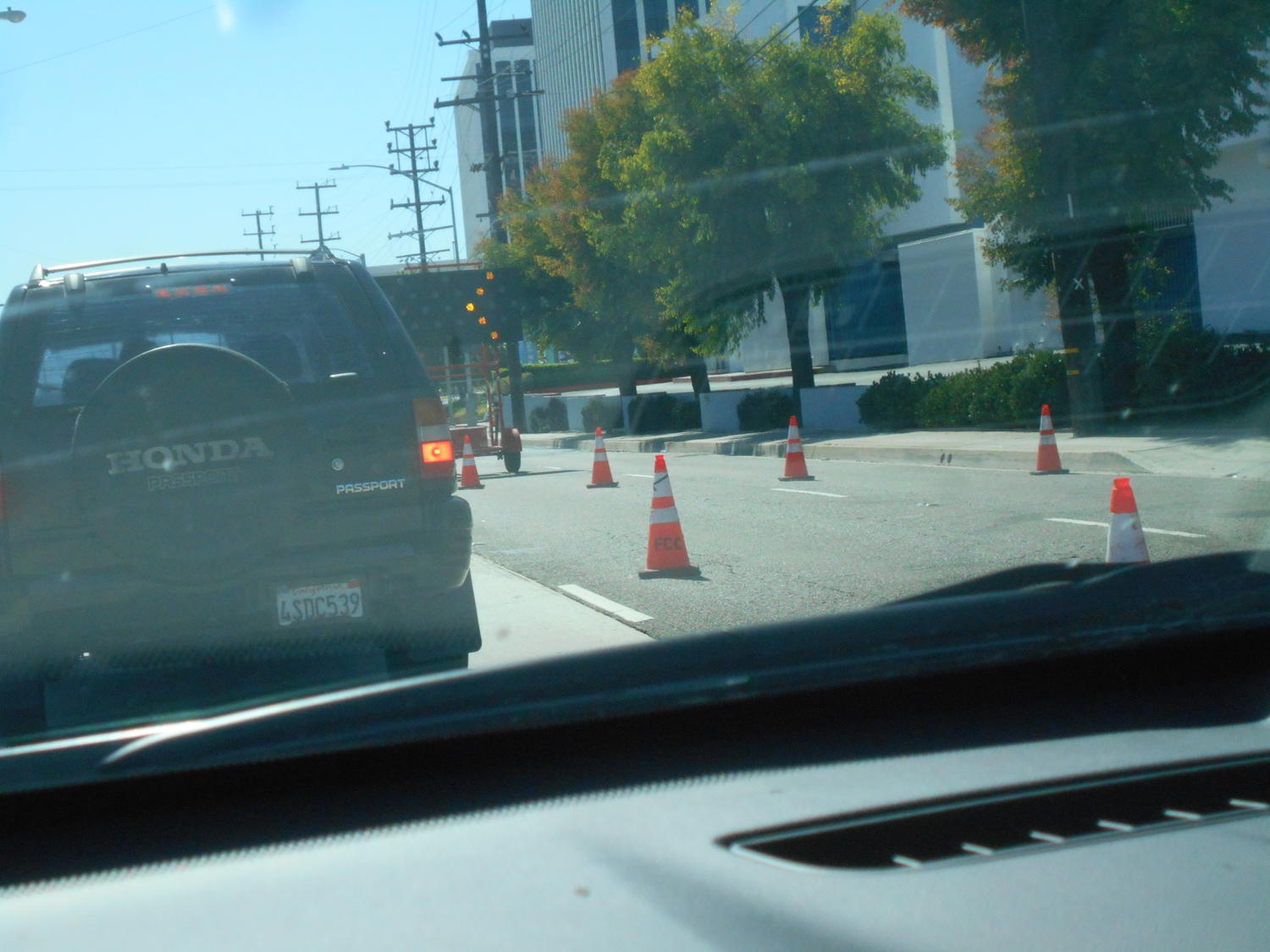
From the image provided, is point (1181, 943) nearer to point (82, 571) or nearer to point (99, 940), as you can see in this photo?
point (99, 940)

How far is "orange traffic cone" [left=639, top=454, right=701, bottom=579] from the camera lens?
31.9ft

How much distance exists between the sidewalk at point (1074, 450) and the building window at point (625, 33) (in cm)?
5369

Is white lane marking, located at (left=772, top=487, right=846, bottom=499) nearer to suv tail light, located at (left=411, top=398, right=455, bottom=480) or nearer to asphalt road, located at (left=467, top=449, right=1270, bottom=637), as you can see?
asphalt road, located at (left=467, top=449, right=1270, bottom=637)

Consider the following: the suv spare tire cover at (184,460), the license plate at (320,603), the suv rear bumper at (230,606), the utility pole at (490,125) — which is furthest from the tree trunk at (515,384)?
the suv spare tire cover at (184,460)

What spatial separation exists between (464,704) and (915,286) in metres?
40.3

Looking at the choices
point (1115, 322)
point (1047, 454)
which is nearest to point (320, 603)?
point (1047, 454)

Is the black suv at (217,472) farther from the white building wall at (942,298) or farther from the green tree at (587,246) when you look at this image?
the white building wall at (942,298)

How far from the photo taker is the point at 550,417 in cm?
4903

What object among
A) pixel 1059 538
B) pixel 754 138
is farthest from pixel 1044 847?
pixel 754 138

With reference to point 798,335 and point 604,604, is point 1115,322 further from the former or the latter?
point 604,604

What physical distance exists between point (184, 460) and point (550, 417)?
4402cm

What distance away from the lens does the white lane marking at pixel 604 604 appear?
26.4ft

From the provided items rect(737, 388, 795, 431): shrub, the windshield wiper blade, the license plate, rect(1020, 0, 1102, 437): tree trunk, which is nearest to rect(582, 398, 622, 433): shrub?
rect(737, 388, 795, 431): shrub

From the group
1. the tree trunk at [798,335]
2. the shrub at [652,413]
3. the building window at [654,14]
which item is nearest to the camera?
the tree trunk at [798,335]
